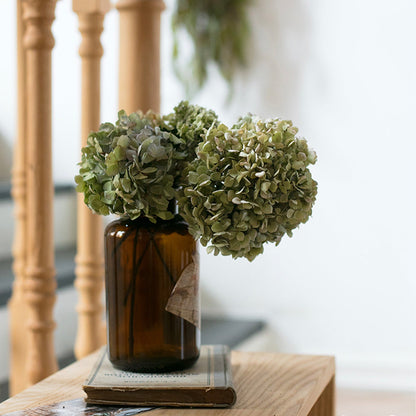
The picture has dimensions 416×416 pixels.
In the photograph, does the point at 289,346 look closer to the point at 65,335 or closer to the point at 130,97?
the point at 65,335

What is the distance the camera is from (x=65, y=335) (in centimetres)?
246

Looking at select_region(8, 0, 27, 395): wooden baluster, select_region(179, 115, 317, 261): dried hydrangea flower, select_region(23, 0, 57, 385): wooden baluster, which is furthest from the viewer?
select_region(8, 0, 27, 395): wooden baluster

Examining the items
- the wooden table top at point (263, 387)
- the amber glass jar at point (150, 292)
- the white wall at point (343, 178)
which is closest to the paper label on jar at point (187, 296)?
the amber glass jar at point (150, 292)

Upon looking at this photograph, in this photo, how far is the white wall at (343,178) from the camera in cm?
277

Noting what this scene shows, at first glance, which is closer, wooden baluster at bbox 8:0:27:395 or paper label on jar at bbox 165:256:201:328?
paper label on jar at bbox 165:256:201:328

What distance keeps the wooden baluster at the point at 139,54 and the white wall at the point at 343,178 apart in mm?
1501

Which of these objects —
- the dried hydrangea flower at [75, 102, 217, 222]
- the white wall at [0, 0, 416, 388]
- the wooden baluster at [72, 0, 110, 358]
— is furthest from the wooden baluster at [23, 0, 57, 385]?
the white wall at [0, 0, 416, 388]

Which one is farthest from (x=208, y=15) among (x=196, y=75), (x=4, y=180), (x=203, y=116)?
(x=203, y=116)

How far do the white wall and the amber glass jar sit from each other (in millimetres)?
1932

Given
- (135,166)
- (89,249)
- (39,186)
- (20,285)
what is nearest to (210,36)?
(20,285)

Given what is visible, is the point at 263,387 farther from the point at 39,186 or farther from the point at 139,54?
the point at 139,54

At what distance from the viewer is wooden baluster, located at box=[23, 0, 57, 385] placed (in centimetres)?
128

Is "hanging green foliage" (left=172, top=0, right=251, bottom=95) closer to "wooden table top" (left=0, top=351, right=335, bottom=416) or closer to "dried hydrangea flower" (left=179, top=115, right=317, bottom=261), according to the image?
"wooden table top" (left=0, top=351, right=335, bottom=416)

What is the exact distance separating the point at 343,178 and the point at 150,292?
1.99m
